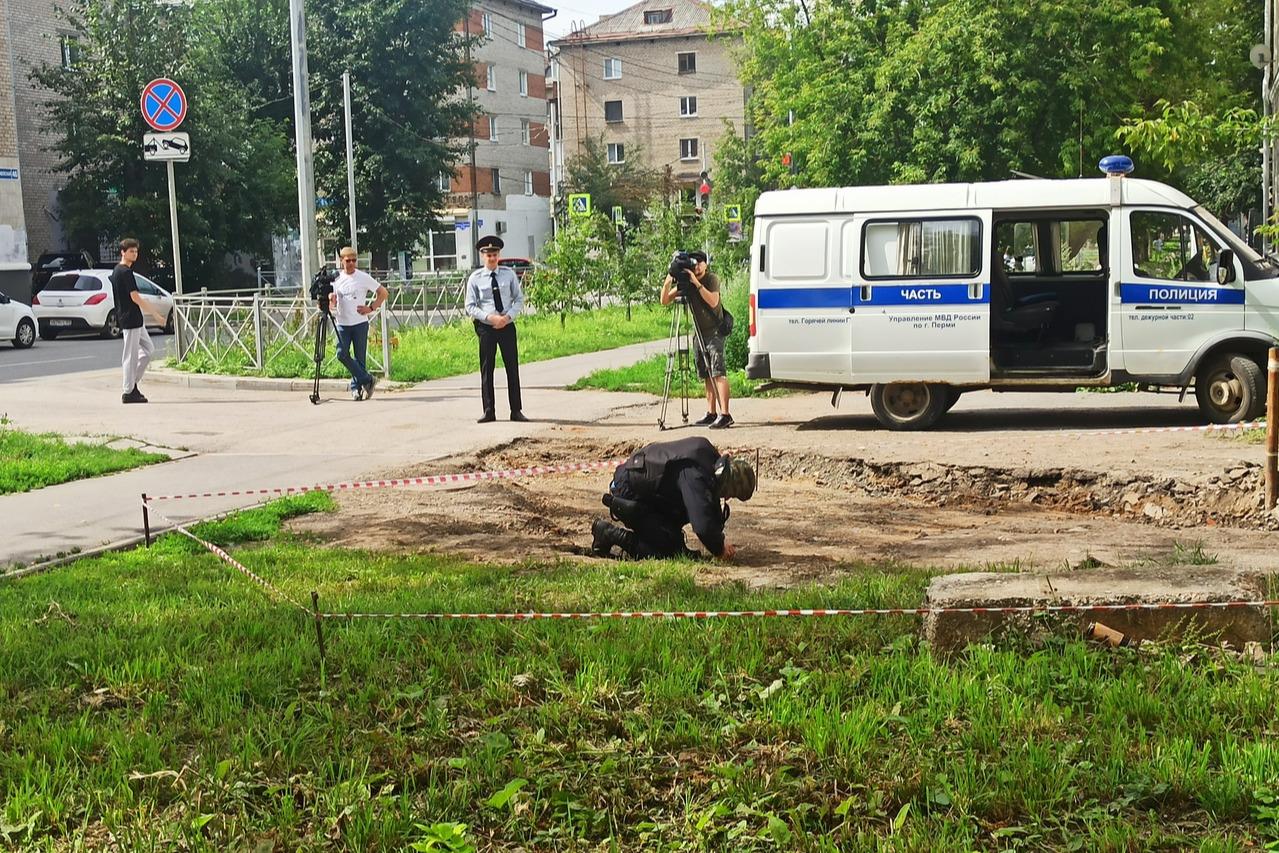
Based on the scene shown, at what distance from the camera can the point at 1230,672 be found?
5.02 meters

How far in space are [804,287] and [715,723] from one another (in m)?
9.25

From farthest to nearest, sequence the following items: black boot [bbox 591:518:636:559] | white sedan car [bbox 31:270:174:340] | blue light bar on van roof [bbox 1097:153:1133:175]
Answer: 1. white sedan car [bbox 31:270:174:340]
2. blue light bar on van roof [bbox 1097:153:1133:175]
3. black boot [bbox 591:518:636:559]

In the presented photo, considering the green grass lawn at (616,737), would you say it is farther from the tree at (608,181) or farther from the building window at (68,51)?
the tree at (608,181)

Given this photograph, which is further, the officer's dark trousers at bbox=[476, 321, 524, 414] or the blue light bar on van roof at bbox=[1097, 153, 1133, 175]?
the officer's dark trousers at bbox=[476, 321, 524, 414]

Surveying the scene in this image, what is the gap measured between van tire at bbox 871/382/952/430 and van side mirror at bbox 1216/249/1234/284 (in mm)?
2654

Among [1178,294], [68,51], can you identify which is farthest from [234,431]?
[68,51]

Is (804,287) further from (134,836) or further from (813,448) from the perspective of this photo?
(134,836)

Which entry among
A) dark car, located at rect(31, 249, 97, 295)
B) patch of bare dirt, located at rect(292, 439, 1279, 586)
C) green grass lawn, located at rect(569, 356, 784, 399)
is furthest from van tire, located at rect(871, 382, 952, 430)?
dark car, located at rect(31, 249, 97, 295)

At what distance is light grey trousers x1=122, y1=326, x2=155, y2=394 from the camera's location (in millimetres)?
17359

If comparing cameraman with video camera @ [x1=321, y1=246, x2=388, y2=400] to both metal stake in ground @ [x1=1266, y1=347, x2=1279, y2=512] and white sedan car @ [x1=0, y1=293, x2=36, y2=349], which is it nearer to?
metal stake in ground @ [x1=1266, y1=347, x2=1279, y2=512]

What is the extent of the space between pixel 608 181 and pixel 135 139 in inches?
1410

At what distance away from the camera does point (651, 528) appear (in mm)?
7828

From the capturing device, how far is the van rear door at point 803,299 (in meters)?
13.6

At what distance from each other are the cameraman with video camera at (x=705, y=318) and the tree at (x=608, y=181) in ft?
187
